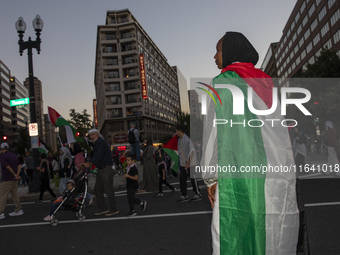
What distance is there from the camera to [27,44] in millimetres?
11820

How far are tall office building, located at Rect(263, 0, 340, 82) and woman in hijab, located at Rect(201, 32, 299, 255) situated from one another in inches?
1242

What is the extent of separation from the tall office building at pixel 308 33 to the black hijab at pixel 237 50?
31177 mm

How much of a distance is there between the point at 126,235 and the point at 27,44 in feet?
34.1

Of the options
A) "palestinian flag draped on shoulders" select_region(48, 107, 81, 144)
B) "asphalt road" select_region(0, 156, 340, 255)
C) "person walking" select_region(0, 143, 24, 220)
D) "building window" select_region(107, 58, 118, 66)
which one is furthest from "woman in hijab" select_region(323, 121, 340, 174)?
"building window" select_region(107, 58, 118, 66)

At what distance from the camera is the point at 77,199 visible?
5953 millimetres

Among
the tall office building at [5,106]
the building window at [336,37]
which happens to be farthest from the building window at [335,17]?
the tall office building at [5,106]

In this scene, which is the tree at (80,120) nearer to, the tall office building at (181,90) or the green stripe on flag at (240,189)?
the green stripe on flag at (240,189)

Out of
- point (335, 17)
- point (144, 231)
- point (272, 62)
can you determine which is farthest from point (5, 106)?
point (144, 231)

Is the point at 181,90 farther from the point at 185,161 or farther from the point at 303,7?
the point at 185,161

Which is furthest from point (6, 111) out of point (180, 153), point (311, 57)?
point (180, 153)

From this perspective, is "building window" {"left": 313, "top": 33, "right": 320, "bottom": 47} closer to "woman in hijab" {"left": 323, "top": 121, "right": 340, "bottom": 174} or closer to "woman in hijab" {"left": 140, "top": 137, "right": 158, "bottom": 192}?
"woman in hijab" {"left": 323, "top": 121, "right": 340, "bottom": 174}

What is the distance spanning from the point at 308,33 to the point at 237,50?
58.5 meters

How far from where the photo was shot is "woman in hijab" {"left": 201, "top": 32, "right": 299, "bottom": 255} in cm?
176

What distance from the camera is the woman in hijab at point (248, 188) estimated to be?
5.77 ft
